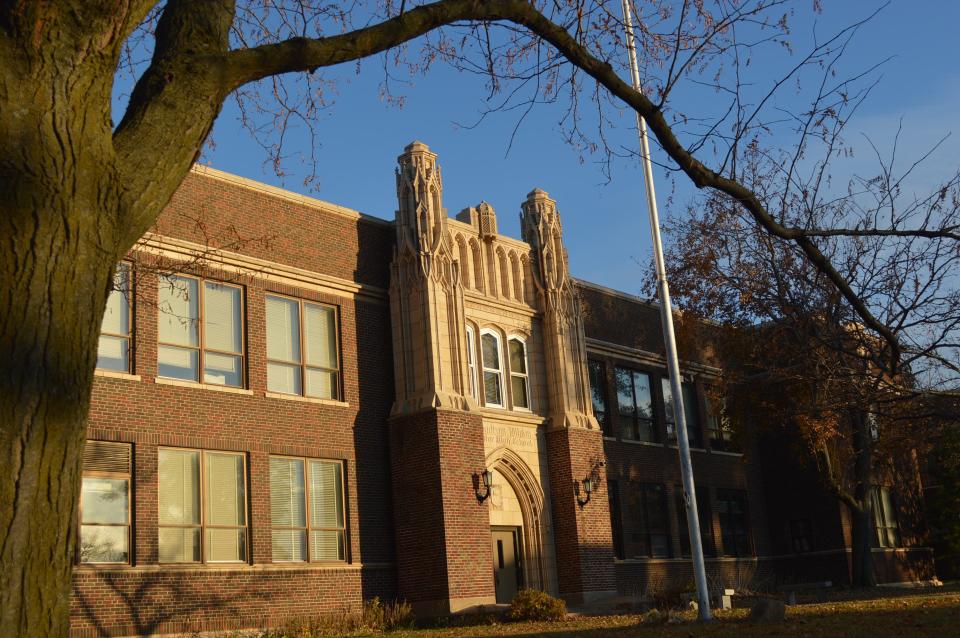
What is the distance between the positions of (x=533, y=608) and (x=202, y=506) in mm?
7218

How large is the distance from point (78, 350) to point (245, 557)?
59.8 ft

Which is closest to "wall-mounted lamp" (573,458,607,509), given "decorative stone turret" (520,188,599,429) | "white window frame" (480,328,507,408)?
"decorative stone turret" (520,188,599,429)

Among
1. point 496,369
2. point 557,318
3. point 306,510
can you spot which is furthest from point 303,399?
point 557,318

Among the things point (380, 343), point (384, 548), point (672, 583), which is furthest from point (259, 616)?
point (672, 583)

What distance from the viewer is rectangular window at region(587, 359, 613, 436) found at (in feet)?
105

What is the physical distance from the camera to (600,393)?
32.4 metres

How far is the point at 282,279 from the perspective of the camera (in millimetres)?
23891

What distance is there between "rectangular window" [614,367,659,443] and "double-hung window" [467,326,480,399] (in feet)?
24.0

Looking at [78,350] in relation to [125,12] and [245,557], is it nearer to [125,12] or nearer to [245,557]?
[125,12]

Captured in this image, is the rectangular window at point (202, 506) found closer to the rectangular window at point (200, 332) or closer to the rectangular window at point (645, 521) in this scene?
the rectangular window at point (200, 332)

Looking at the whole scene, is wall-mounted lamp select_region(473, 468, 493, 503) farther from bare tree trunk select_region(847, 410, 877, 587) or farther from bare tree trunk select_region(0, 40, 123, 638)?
bare tree trunk select_region(0, 40, 123, 638)

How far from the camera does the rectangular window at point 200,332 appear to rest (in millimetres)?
21531

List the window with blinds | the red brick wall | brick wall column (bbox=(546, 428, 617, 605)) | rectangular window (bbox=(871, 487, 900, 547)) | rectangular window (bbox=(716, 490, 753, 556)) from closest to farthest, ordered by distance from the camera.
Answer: the red brick wall
the window with blinds
brick wall column (bbox=(546, 428, 617, 605))
rectangular window (bbox=(716, 490, 753, 556))
rectangular window (bbox=(871, 487, 900, 547))

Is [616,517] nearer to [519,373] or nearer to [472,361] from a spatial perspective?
[519,373]
